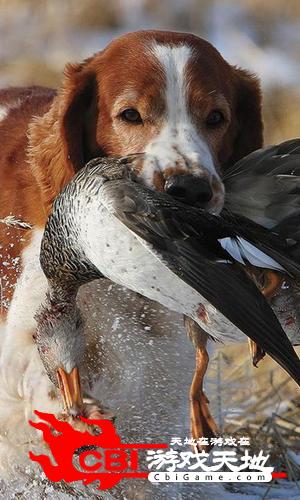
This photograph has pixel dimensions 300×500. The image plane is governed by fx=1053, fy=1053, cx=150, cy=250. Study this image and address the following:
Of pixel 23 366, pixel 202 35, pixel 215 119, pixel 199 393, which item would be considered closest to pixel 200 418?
pixel 199 393

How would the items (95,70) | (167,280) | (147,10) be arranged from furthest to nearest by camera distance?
1. (147,10)
2. (95,70)
3. (167,280)

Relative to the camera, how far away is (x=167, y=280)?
194cm

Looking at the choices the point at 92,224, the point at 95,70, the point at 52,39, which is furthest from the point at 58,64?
the point at 92,224

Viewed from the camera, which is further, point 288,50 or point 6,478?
point 288,50

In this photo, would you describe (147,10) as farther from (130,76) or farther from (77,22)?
(130,76)

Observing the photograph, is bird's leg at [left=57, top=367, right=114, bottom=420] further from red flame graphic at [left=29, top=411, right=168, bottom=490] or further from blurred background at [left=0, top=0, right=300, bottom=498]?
blurred background at [left=0, top=0, right=300, bottom=498]

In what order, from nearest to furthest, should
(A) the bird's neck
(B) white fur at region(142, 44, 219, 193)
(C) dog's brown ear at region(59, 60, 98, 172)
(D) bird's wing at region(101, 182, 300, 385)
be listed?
(D) bird's wing at region(101, 182, 300, 385) → (A) the bird's neck → (B) white fur at region(142, 44, 219, 193) → (C) dog's brown ear at region(59, 60, 98, 172)

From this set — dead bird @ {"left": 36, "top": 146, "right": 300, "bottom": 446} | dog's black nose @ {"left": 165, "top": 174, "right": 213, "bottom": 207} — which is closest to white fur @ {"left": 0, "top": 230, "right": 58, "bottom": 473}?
dead bird @ {"left": 36, "top": 146, "right": 300, "bottom": 446}

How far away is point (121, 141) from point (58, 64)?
2.12ft

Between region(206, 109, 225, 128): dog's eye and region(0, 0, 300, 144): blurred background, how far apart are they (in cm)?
36

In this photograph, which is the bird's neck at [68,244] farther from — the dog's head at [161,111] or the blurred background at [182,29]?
the blurred background at [182,29]

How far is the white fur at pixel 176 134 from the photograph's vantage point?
2.14 m

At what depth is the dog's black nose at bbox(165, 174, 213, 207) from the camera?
6.85 feet

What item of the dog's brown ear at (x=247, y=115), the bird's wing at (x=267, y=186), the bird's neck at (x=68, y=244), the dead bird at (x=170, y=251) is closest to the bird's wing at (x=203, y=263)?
the dead bird at (x=170, y=251)
